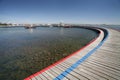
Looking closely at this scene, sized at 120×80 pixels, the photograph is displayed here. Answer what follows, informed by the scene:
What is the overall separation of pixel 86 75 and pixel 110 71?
5.09ft

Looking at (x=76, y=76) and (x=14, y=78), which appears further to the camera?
(x=14, y=78)

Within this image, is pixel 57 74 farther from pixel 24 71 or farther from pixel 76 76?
pixel 24 71

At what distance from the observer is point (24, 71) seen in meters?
7.44

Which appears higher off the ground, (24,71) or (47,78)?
(47,78)

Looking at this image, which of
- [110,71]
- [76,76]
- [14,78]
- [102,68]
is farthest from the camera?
[14,78]

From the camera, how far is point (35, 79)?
4.47m

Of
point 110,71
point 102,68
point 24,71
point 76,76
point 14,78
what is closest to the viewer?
point 76,76

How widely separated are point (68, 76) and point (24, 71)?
4.91m

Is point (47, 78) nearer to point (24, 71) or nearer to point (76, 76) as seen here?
point (76, 76)

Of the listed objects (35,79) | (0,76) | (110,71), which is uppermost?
(110,71)

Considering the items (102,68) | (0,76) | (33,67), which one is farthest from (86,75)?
(0,76)

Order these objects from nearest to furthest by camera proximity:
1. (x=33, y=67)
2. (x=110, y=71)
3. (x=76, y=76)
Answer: (x=76, y=76), (x=110, y=71), (x=33, y=67)

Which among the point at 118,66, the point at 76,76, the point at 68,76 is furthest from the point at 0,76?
the point at 118,66

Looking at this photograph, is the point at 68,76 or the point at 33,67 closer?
the point at 68,76
